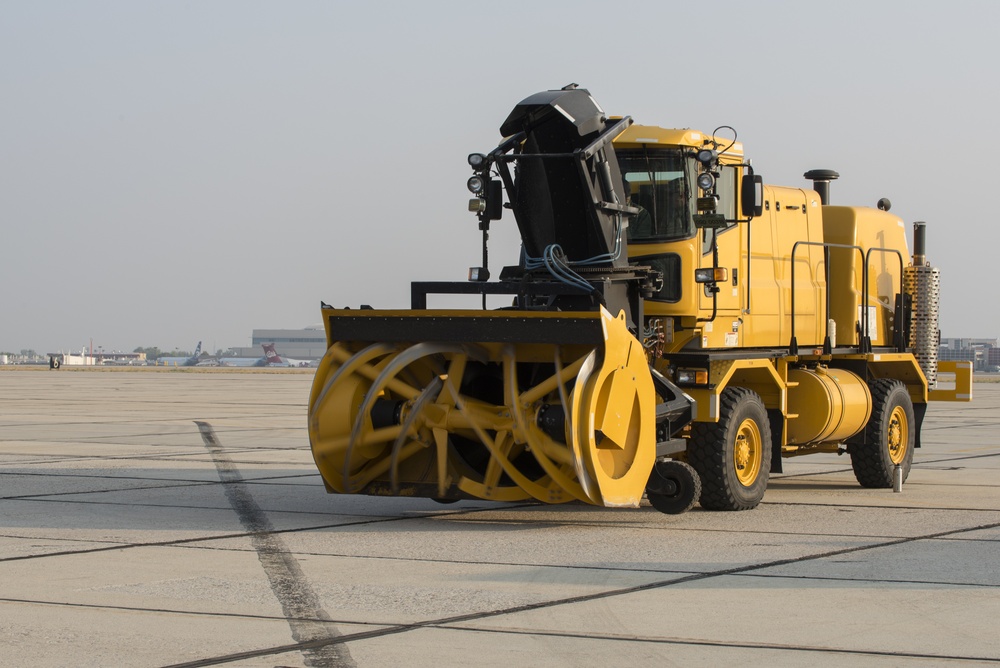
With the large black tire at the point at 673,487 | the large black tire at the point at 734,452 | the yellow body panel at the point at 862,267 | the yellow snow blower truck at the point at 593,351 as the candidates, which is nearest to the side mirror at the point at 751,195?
the yellow snow blower truck at the point at 593,351

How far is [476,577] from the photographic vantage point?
8.72 m

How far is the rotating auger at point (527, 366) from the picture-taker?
35.7ft

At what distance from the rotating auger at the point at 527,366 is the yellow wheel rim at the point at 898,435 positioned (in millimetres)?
4711

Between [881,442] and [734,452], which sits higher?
[734,452]

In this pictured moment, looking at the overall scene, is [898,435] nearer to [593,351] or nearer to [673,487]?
[673,487]

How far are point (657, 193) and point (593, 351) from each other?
8.21 ft

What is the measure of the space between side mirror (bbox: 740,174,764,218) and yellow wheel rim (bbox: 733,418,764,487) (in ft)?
6.20

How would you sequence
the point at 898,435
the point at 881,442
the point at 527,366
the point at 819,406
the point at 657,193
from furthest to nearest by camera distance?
1. the point at 898,435
2. the point at 881,442
3. the point at 819,406
4. the point at 657,193
5. the point at 527,366

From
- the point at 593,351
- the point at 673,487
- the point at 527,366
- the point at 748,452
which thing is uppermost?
the point at 593,351

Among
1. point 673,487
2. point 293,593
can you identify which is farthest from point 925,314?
point 293,593

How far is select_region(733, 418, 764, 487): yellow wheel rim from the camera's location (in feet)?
41.7

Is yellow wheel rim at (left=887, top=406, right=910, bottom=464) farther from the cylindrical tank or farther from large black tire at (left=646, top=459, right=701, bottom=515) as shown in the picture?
large black tire at (left=646, top=459, right=701, bottom=515)

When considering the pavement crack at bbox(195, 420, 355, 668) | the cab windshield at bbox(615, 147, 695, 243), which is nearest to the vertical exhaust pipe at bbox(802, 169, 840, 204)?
the cab windshield at bbox(615, 147, 695, 243)

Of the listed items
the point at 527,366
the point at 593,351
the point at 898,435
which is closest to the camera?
the point at 593,351
